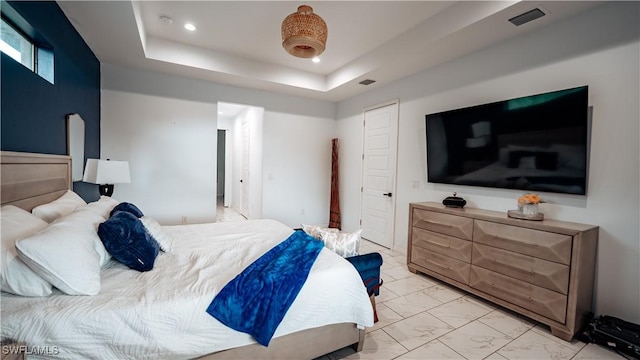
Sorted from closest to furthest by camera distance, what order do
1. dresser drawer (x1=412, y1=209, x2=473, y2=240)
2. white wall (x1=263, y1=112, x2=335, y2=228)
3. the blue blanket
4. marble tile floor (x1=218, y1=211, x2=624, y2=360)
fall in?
1. the blue blanket
2. marble tile floor (x1=218, y1=211, x2=624, y2=360)
3. dresser drawer (x1=412, y1=209, x2=473, y2=240)
4. white wall (x1=263, y1=112, x2=335, y2=228)

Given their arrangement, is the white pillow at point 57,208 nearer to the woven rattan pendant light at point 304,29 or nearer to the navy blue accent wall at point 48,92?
the navy blue accent wall at point 48,92

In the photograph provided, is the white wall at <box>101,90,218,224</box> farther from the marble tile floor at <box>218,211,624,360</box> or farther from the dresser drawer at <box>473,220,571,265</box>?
the dresser drawer at <box>473,220,571,265</box>

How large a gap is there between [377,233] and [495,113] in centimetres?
257

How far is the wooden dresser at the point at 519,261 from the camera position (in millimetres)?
2080

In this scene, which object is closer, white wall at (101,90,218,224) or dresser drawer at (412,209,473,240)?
dresser drawer at (412,209,473,240)

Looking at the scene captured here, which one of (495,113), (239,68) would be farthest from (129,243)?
(495,113)

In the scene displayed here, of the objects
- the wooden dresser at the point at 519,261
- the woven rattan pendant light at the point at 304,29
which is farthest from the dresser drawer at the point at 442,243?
the woven rattan pendant light at the point at 304,29

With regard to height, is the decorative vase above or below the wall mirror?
below

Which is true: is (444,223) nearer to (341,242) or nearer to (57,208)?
(341,242)

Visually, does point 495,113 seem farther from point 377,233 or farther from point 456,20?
point 377,233

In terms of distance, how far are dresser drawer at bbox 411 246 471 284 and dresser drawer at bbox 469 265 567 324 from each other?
9 cm

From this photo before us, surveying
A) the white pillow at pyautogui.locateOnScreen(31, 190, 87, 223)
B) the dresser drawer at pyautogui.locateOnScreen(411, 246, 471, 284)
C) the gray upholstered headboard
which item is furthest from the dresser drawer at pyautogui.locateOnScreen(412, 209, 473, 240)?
the gray upholstered headboard

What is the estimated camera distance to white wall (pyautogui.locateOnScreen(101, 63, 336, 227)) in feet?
12.9

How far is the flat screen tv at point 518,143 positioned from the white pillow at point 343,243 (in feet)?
5.93
